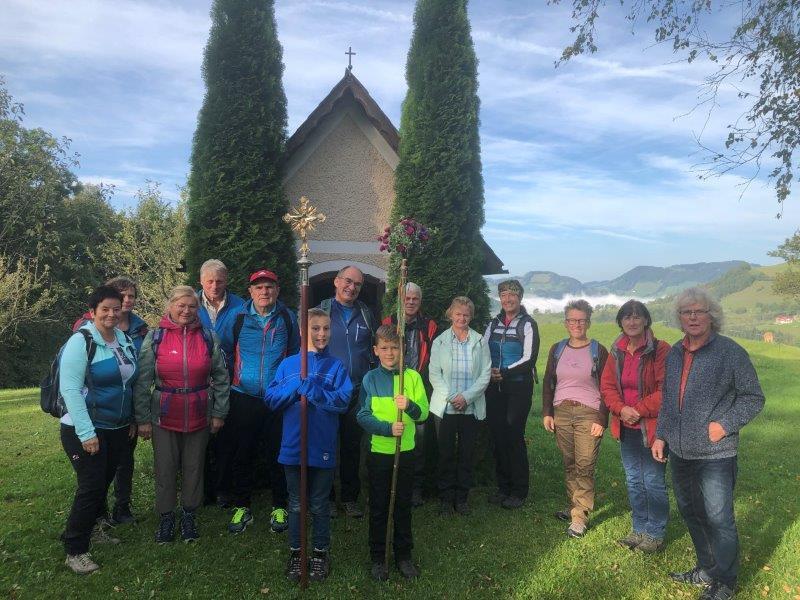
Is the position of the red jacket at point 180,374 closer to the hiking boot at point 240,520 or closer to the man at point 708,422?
the hiking boot at point 240,520

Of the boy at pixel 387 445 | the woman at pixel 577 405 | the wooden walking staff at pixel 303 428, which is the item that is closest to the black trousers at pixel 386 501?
the boy at pixel 387 445

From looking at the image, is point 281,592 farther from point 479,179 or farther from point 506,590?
point 479,179

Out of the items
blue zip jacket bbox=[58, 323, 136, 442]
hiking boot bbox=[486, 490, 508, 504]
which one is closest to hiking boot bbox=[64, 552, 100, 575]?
blue zip jacket bbox=[58, 323, 136, 442]

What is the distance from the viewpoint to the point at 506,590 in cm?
424

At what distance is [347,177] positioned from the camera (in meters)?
7.51

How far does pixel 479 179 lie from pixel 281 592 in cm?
534

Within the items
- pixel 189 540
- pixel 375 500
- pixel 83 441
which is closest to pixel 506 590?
pixel 375 500

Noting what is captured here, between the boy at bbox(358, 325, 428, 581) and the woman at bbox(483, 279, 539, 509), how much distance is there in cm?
159

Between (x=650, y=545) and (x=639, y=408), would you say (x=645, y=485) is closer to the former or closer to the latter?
(x=650, y=545)

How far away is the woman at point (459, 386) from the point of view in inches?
214

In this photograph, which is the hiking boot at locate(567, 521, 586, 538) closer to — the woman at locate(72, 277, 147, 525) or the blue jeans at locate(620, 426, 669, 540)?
the blue jeans at locate(620, 426, 669, 540)

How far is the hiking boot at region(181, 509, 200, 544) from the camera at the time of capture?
477cm

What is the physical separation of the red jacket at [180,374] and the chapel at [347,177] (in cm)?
287

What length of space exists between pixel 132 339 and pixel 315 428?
1.97 metres
